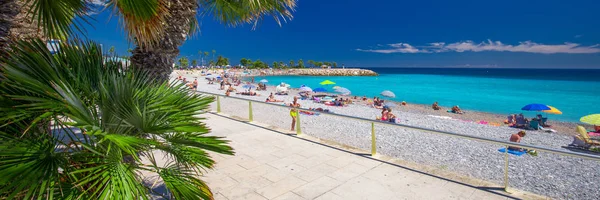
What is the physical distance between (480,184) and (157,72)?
454 cm

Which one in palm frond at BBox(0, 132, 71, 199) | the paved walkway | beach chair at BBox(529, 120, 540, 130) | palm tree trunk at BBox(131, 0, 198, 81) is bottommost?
beach chair at BBox(529, 120, 540, 130)

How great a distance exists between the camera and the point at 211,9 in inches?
207

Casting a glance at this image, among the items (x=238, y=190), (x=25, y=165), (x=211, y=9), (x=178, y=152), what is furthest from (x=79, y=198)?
(x=211, y=9)

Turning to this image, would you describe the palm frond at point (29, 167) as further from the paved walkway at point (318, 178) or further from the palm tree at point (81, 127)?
the paved walkway at point (318, 178)

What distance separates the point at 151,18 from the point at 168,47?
0.98 meters

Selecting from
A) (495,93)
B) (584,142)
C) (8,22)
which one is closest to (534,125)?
(584,142)

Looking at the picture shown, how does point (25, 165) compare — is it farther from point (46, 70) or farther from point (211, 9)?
point (211, 9)

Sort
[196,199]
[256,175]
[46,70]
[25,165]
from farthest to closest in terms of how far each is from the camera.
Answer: [256,175], [196,199], [46,70], [25,165]

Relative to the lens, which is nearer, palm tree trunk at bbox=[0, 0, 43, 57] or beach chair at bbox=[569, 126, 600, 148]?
palm tree trunk at bbox=[0, 0, 43, 57]

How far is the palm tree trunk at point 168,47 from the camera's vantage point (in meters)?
3.65

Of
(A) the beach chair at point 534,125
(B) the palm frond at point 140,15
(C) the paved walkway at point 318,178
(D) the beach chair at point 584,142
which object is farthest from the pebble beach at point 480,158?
(B) the palm frond at point 140,15

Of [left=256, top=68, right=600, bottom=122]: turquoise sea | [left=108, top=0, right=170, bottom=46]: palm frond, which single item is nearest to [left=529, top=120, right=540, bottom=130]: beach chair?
[left=256, top=68, right=600, bottom=122]: turquoise sea

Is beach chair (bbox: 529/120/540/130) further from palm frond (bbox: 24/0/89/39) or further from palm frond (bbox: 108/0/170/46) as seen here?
palm frond (bbox: 24/0/89/39)

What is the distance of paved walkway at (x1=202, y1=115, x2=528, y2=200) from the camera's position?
3.62m
